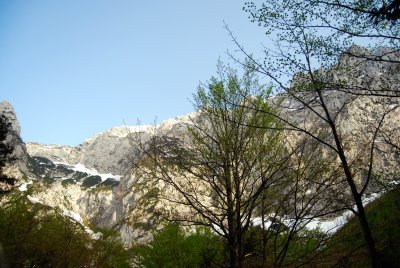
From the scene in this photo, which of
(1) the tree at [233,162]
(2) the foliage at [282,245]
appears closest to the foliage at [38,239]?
(1) the tree at [233,162]

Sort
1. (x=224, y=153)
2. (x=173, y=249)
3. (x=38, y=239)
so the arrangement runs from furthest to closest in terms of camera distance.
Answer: (x=173, y=249), (x=38, y=239), (x=224, y=153)

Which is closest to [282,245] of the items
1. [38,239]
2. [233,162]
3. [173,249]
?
[233,162]

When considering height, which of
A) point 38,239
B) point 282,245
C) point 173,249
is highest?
point 38,239

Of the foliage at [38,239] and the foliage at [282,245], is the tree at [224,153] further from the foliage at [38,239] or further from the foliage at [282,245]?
the foliage at [38,239]

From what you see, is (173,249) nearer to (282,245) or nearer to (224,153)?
(224,153)

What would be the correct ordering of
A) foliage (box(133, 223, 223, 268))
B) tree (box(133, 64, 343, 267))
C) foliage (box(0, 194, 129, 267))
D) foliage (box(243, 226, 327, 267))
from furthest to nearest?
foliage (box(133, 223, 223, 268)) < foliage (box(0, 194, 129, 267)) < tree (box(133, 64, 343, 267)) < foliage (box(243, 226, 327, 267))

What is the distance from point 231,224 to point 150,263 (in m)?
13.5

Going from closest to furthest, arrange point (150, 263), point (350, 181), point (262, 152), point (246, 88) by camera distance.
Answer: point (350, 181) < point (262, 152) < point (246, 88) < point (150, 263)

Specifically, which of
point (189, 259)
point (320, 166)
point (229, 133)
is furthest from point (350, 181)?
point (189, 259)

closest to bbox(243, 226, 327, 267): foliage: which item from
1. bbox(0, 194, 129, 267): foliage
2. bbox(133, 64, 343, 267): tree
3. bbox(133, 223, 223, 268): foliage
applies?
bbox(133, 64, 343, 267): tree

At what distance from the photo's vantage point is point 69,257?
52.9 ft

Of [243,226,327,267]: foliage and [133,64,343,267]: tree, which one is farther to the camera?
[133,64,343,267]: tree

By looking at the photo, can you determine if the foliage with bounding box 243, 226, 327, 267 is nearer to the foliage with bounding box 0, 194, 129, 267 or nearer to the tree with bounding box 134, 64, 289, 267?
the tree with bounding box 134, 64, 289, 267

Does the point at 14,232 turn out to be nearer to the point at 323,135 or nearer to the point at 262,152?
the point at 262,152
